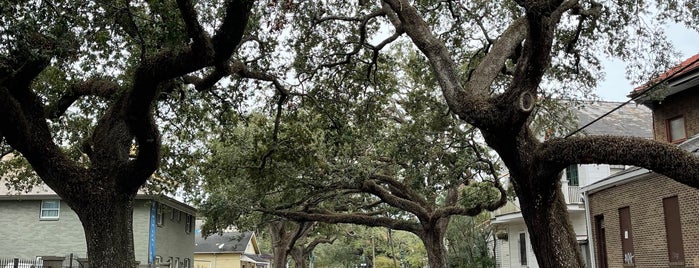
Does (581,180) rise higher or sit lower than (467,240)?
higher

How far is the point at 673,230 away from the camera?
18.9 meters

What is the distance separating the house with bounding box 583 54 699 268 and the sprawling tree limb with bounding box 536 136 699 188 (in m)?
8.27

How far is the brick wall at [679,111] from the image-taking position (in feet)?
64.1

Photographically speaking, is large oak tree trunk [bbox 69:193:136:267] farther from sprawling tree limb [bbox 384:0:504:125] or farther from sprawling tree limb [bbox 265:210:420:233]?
sprawling tree limb [bbox 265:210:420:233]

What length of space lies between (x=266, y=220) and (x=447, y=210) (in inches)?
305

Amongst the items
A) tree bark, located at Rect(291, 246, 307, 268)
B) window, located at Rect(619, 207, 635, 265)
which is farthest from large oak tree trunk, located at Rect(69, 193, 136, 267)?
tree bark, located at Rect(291, 246, 307, 268)

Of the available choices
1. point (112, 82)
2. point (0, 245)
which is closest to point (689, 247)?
point (112, 82)

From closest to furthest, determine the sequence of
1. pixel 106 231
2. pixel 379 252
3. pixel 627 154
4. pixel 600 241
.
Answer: pixel 627 154 → pixel 106 231 → pixel 600 241 → pixel 379 252

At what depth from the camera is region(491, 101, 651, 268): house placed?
28578 millimetres

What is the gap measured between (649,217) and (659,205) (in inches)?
24.5

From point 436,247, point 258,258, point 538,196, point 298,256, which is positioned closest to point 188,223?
point 436,247

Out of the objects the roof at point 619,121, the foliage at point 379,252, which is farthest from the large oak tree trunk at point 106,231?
the foliage at point 379,252

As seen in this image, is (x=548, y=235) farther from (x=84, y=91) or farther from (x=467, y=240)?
(x=467, y=240)

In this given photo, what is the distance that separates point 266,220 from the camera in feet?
93.3
